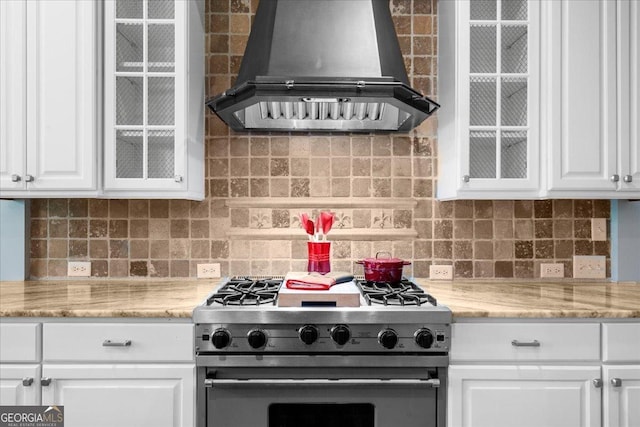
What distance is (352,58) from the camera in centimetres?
193

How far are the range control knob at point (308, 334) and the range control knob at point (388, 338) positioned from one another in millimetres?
243

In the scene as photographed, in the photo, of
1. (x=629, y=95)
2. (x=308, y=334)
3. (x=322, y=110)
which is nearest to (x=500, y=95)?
(x=629, y=95)

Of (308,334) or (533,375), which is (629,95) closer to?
(533,375)

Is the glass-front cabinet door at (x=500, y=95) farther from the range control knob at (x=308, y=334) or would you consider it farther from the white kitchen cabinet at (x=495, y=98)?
the range control knob at (x=308, y=334)

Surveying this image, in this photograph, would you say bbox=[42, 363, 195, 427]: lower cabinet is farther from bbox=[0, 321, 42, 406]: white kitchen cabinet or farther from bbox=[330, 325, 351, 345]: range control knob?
bbox=[330, 325, 351, 345]: range control knob

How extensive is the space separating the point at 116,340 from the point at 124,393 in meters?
0.21

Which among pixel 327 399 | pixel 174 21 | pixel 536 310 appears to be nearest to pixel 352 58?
pixel 174 21

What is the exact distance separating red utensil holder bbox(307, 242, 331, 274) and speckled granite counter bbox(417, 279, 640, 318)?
523mm

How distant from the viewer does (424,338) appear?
167 centimetres

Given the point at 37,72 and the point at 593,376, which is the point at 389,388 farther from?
the point at 37,72

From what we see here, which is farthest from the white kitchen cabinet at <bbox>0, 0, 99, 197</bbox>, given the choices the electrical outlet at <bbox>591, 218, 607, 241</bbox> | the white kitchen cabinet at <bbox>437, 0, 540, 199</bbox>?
A: the electrical outlet at <bbox>591, 218, 607, 241</bbox>

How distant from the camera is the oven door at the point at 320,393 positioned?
1.68 meters

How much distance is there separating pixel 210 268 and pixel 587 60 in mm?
2102

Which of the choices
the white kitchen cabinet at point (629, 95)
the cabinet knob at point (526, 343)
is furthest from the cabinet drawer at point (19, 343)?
the white kitchen cabinet at point (629, 95)
